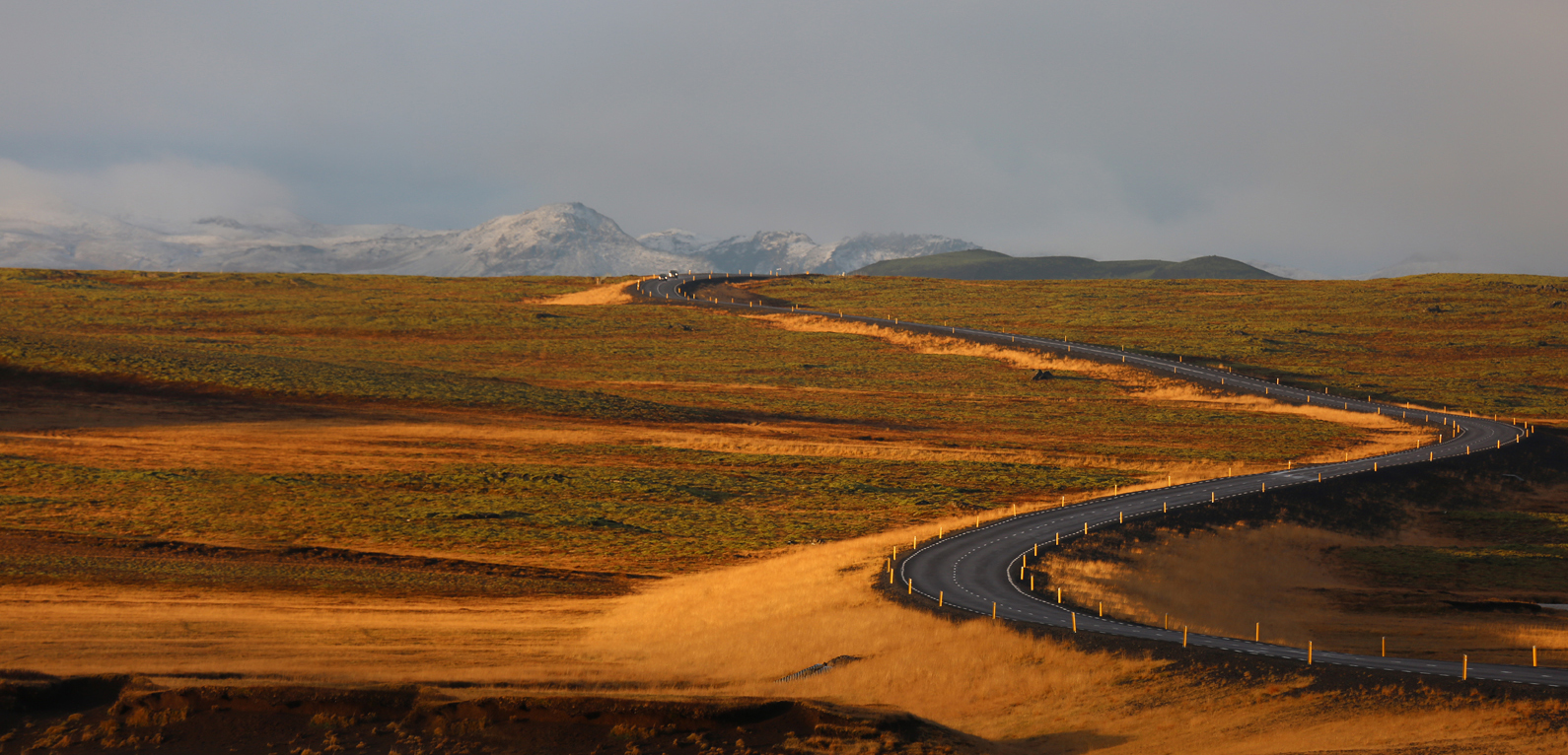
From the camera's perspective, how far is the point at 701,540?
6044 cm

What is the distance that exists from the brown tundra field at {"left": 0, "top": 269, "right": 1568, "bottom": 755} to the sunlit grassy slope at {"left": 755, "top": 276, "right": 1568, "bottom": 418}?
54.3 inches

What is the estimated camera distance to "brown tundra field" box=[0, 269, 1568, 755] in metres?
27.2

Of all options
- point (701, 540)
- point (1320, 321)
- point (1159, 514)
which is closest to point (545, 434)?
point (701, 540)

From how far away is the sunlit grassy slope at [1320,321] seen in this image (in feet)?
390

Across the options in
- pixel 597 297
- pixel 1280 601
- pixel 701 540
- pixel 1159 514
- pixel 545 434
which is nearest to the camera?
pixel 1280 601

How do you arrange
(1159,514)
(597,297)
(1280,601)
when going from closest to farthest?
(1280,601)
(1159,514)
(597,297)

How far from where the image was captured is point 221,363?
317 feet

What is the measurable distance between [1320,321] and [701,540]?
121 metres

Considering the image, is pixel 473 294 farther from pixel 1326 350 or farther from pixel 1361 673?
pixel 1361 673

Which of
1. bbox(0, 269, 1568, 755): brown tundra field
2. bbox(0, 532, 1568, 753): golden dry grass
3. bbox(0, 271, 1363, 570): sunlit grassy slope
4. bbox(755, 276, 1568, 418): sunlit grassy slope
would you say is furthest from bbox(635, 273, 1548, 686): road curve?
bbox(755, 276, 1568, 418): sunlit grassy slope

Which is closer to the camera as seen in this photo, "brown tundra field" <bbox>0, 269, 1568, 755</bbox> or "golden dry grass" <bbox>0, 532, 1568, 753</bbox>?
"brown tundra field" <bbox>0, 269, 1568, 755</bbox>

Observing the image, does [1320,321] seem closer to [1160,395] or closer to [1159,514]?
[1160,395]

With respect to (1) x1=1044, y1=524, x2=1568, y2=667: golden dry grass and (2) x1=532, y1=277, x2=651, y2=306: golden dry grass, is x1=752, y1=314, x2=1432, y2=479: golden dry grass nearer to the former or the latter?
(1) x1=1044, y1=524, x2=1568, y2=667: golden dry grass

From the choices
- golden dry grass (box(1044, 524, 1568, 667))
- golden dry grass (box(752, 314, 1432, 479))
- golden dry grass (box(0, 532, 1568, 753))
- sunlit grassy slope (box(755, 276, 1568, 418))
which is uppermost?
sunlit grassy slope (box(755, 276, 1568, 418))
